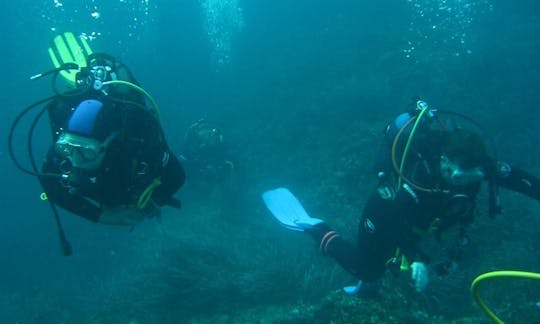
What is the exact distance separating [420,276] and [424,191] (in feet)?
2.92

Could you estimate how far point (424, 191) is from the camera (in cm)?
366

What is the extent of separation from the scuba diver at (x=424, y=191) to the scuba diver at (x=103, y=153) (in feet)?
7.43

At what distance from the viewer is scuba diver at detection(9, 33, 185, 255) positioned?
2.74 m

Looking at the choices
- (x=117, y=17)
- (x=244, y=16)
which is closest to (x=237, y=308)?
(x=244, y=16)

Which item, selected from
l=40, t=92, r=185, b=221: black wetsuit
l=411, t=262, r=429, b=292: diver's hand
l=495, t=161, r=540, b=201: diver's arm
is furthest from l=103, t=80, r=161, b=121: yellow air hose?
l=495, t=161, r=540, b=201: diver's arm

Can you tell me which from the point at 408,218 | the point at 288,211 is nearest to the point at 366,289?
the point at 408,218

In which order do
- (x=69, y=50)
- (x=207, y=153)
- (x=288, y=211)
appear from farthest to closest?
(x=207, y=153) < (x=288, y=211) < (x=69, y=50)

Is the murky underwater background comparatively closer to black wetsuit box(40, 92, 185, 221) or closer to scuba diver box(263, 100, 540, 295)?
scuba diver box(263, 100, 540, 295)

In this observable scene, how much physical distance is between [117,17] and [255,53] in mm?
13058

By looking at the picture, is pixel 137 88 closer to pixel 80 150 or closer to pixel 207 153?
pixel 80 150

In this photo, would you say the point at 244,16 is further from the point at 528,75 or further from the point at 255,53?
the point at 528,75

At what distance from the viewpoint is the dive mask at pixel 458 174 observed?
347cm

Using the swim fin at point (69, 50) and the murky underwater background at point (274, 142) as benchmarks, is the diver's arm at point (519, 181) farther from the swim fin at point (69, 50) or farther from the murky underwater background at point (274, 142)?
the swim fin at point (69, 50)

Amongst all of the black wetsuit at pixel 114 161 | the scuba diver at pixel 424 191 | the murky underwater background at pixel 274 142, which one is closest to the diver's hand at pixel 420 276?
the scuba diver at pixel 424 191
